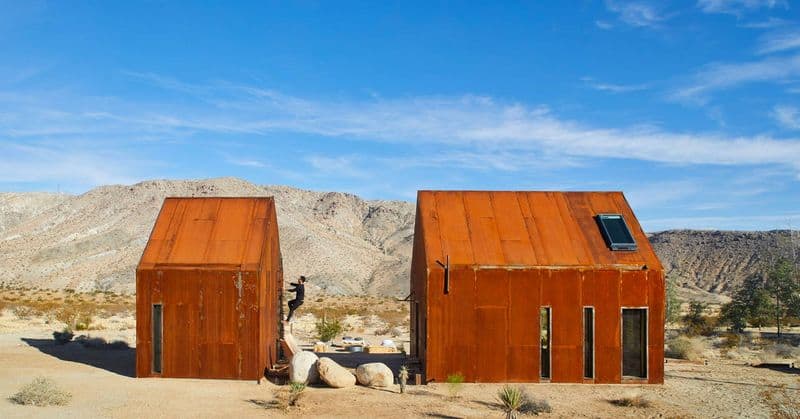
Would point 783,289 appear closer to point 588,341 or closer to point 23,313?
point 588,341

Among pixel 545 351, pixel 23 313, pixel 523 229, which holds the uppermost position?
pixel 523 229

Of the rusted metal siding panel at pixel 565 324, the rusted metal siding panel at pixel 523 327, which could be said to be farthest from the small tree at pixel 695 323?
the rusted metal siding panel at pixel 523 327

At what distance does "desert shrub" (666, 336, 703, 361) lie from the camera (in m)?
25.2

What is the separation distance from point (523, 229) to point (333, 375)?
22.2 ft

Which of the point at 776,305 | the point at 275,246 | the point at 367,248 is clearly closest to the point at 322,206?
the point at 367,248

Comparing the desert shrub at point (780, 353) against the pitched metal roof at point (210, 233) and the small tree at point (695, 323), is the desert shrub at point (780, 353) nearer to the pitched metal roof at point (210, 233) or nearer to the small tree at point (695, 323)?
the small tree at point (695, 323)

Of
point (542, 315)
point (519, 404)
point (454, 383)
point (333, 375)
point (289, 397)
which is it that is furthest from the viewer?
point (542, 315)

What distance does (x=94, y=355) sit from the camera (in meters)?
22.7

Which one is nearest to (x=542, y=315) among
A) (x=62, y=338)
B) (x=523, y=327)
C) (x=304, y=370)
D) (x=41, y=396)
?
(x=523, y=327)

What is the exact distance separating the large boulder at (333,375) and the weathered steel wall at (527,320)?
213 cm

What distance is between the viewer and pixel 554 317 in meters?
18.2

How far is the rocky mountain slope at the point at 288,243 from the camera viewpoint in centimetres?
7491

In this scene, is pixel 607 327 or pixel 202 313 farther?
pixel 607 327

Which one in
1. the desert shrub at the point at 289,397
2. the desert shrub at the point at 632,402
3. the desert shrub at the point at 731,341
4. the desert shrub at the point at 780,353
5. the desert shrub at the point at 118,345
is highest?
the desert shrub at the point at 289,397
